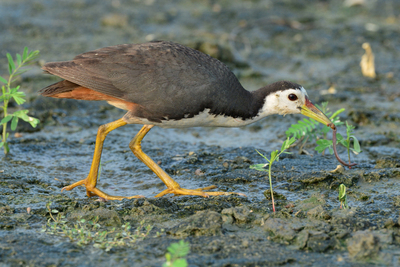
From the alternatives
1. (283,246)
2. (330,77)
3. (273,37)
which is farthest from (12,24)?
(283,246)

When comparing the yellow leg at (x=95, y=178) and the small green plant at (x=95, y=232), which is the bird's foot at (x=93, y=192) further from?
the small green plant at (x=95, y=232)

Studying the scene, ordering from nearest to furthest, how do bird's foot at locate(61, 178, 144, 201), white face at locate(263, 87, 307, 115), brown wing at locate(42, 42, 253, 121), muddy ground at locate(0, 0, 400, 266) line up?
muddy ground at locate(0, 0, 400, 266) → brown wing at locate(42, 42, 253, 121) → bird's foot at locate(61, 178, 144, 201) → white face at locate(263, 87, 307, 115)

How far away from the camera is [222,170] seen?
211 inches

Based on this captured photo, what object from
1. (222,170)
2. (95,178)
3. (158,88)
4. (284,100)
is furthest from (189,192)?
(284,100)

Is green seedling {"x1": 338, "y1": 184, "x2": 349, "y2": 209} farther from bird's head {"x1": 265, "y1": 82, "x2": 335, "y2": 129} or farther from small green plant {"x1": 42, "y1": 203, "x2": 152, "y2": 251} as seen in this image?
small green plant {"x1": 42, "y1": 203, "x2": 152, "y2": 251}

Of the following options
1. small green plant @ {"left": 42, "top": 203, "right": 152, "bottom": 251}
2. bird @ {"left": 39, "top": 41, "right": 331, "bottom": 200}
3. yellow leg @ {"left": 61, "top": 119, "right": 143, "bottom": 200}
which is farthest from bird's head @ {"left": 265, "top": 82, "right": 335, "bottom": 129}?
small green plant @ {"left": 42, "top": 203, "right": 152, "bottom": 251}

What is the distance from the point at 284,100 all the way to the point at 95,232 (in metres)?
2.36

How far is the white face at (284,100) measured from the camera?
509 cm

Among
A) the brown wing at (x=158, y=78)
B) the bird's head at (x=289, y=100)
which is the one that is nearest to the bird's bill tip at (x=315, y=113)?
the bird's head at (x=289, y=100)

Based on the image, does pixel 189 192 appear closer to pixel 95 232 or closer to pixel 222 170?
pixel 222 170

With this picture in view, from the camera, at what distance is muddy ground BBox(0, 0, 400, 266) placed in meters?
3.66

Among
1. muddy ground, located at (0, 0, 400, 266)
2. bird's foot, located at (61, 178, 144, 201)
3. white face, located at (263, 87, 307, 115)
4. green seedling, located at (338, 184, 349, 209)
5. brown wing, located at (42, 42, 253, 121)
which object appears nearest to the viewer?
muddy ground, located at (0, 0, 400, 266)

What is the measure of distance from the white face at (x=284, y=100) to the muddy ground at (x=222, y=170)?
Result: 0.68 m

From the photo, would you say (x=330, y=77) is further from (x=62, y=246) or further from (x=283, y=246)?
(x=62, y=246)
